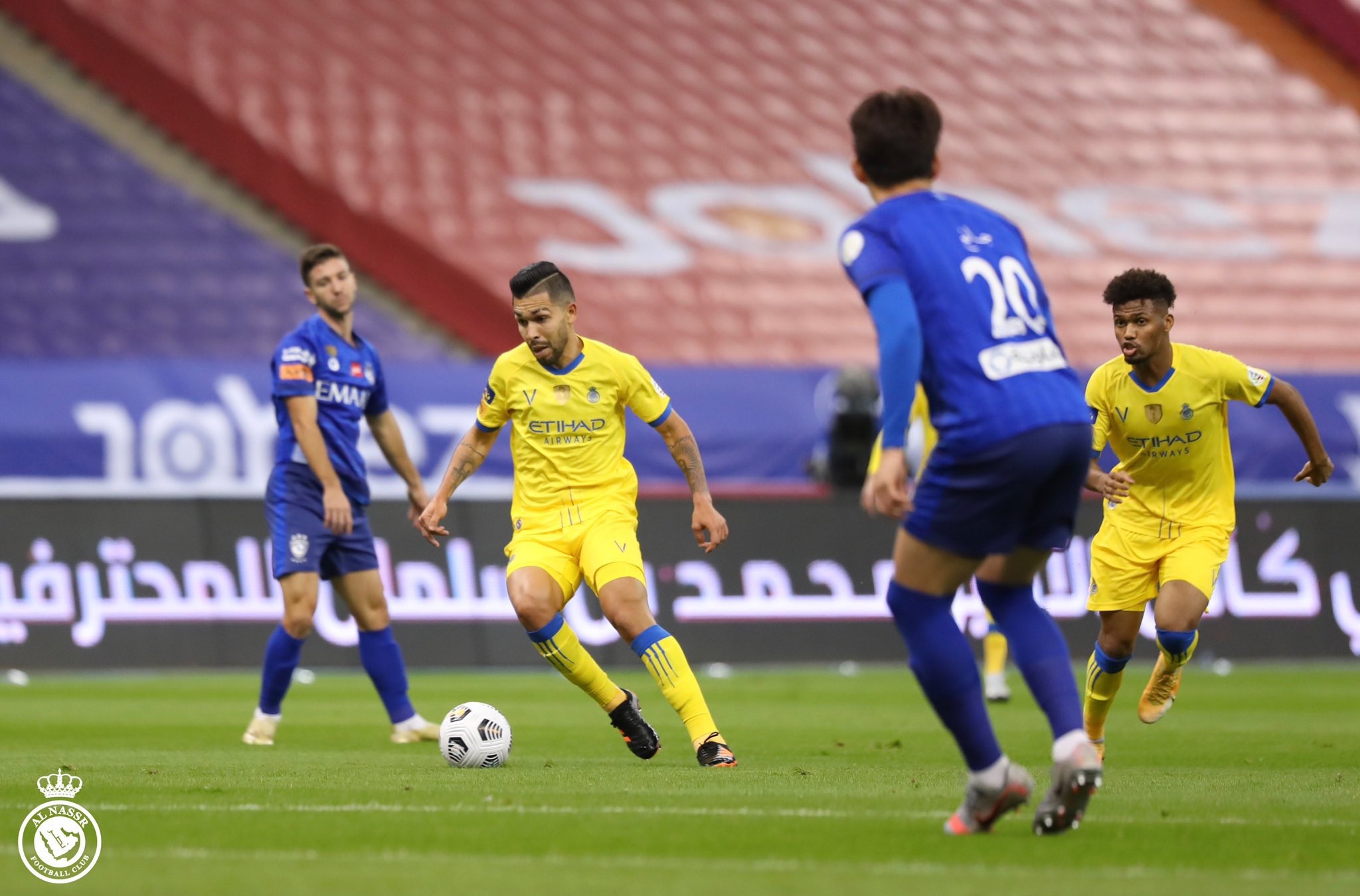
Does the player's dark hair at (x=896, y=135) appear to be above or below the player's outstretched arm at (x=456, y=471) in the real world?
above

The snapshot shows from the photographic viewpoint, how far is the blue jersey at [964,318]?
5.00 m

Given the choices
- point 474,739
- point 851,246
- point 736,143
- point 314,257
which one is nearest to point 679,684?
point 474,739

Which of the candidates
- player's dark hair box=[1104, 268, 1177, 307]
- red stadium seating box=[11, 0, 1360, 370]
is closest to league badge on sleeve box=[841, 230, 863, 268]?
player's dark hair box=[1104, 268, 1177, 307]

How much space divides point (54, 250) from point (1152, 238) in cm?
1260

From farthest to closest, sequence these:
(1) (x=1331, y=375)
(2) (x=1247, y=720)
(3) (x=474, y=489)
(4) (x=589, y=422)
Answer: (1) (x=1331, y=375) → (3) (x=474, y=489) → (2) (x=1247, y=720) → (4) (x=589, y=422)

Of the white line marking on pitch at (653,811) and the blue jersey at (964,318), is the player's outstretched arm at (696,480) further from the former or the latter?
the blue jersey at (964,318)

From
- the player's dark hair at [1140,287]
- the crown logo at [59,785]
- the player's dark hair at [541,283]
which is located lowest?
the crown logo at [59,785]

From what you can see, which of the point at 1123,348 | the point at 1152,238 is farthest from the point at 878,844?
the point at 1152,238

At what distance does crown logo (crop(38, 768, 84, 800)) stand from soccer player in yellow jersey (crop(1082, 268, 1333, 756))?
160 inches

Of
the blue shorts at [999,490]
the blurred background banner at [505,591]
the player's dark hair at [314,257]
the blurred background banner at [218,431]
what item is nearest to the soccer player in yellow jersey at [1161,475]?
the blue shorts at [999,490]

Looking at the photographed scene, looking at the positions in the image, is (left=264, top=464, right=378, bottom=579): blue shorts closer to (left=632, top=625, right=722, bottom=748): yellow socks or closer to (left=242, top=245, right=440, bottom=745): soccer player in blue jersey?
(left=242, top=245, right=440, bottom=745): soccer player in blue jersey

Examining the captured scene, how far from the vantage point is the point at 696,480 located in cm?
752

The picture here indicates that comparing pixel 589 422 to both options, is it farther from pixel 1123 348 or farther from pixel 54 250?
pixel 54 250

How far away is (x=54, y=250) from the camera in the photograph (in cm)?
2006
